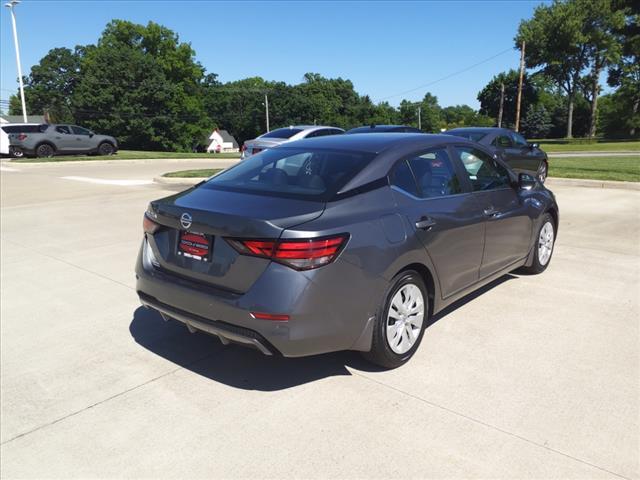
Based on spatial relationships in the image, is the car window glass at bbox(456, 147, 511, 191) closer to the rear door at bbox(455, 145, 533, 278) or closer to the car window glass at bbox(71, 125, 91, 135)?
the rear door at bbox(455, 145, 533, 278)

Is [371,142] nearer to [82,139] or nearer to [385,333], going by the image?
[385,333]

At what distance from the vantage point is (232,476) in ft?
8.38

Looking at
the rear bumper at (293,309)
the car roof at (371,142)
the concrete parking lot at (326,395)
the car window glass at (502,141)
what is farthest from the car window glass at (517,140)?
the rear bumper at (293,309)

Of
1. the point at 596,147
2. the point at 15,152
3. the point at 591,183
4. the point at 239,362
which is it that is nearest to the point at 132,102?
the point at 15,152

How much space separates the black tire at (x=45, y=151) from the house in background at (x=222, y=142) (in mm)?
67392

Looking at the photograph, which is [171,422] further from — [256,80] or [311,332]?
[256,80]

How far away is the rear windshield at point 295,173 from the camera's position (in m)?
3.49

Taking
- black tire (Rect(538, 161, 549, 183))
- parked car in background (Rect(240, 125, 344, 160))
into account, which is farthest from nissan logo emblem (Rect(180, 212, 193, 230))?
black tire (Rect(538, 161, 549, 183))

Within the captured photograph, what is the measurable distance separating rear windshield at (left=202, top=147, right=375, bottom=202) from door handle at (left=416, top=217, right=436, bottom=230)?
1.85 feet

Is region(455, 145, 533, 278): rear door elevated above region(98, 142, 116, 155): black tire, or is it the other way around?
region(98, 142, 116, 155): black tire

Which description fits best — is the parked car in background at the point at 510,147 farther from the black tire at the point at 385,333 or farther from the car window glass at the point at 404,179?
the black tire at the point at 385,333

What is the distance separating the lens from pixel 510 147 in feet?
42.3

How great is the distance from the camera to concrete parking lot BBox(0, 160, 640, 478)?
2.68 metres

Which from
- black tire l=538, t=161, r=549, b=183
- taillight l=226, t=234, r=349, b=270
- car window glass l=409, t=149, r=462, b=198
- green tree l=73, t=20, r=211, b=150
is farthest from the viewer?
green tree l=73, t=20, r=211, b=150
